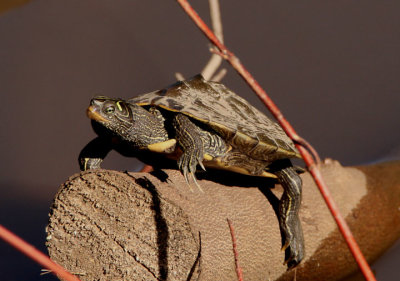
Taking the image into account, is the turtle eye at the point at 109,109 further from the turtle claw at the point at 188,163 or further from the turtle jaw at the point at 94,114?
the turtle claw at the point at 188,163

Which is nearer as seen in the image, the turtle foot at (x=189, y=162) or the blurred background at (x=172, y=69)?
the turtle foot at (x=189, y=162)

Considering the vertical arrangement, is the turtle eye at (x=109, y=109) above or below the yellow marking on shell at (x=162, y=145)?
above

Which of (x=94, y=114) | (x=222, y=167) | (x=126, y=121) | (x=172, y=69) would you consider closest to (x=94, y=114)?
(x=94, y=114)

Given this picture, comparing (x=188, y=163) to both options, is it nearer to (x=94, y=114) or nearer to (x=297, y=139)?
(x=94, y=114)

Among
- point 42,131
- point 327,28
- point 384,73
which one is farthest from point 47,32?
point 384,73

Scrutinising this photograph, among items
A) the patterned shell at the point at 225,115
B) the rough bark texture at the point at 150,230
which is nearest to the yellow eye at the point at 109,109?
the patterned shell at the point at 225,115

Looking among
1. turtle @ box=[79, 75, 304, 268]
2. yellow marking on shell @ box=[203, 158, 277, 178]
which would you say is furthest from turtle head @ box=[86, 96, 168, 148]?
yellow marking on shell @ box=[203, 158, 277, 178]

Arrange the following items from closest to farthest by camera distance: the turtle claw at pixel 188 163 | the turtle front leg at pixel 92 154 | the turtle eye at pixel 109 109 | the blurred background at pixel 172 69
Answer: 1. the turtle claw at pixel 188 163
2. the turtle eye at pixel 109 109
3. the turtle front leg at pixel 92 154
4. the blurred background at pixel 172 69
